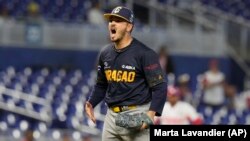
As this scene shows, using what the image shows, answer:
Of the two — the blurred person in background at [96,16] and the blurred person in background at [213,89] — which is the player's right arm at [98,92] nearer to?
the blurred person in background at [213,89]

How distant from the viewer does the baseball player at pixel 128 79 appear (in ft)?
22.4

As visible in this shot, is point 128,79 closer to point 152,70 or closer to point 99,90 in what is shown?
point 152,70

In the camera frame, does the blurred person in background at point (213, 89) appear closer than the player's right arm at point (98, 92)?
No

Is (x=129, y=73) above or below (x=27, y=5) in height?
below

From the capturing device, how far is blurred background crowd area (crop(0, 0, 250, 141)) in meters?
13.3

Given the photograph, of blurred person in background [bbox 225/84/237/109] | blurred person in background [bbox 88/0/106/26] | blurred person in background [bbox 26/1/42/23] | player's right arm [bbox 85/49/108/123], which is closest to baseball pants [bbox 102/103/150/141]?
player's right arm [bbox 85/49/108/123]

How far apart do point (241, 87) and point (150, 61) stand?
13.1 meters

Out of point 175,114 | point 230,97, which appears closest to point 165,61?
point 230,97

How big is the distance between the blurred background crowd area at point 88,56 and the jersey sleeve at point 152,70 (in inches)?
197

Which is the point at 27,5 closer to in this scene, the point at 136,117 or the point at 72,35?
the point at 72,35

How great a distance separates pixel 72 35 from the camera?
17953 millimetres

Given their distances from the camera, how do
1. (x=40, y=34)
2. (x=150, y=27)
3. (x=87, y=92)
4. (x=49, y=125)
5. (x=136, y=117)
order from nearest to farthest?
(x=136, y=117), (x=49, y=125), (x=87, y=92), (x=40, y=34), (x=150, y=27)

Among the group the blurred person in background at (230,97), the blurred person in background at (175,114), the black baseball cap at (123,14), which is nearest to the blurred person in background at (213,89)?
the blurred person in background at (230,97)

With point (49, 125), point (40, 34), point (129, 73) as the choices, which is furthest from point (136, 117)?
point (40, 34)
